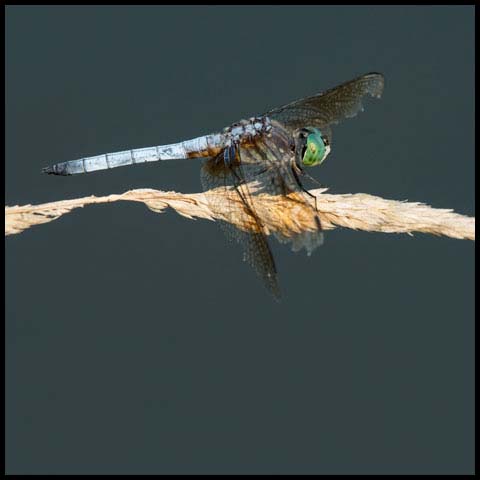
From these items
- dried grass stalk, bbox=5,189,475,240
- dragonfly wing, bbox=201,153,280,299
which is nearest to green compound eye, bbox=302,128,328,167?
dragonfly wing, bbox=201,153,280,299

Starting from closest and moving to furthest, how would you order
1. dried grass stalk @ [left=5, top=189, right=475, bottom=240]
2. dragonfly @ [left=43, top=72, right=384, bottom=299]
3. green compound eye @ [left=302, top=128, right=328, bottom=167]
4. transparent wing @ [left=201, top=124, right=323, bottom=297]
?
dried grass stalk @ [left=5, top=189, right=475, bottom=240]
transparent wing @ [left=201, top=124, right=323, bottom=297]
dragonfly @ [left=43, top=72, right=384, bottom=299]
green compound eye @ [left=302, top=128, right=328, bottom=167]

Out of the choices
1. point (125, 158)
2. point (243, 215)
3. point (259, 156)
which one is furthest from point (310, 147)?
point (125, 158)

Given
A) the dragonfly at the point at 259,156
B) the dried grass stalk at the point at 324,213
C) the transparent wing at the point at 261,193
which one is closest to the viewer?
the dried grass stalk at the point at 324,213

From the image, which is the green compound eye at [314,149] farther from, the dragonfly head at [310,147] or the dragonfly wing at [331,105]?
the dragonfly wing at [331,105]

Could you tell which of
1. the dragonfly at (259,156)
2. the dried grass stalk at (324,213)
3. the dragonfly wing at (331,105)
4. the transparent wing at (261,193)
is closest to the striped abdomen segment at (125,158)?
the dragonfly at (259,156)

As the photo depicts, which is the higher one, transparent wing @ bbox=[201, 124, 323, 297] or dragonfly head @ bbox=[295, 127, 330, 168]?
dragonfly head @ bbox=[295, 127, 330, 168]

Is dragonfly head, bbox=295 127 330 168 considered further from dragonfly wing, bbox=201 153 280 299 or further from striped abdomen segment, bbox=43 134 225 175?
striped abdomen segment, bbox=43 134 225 175
